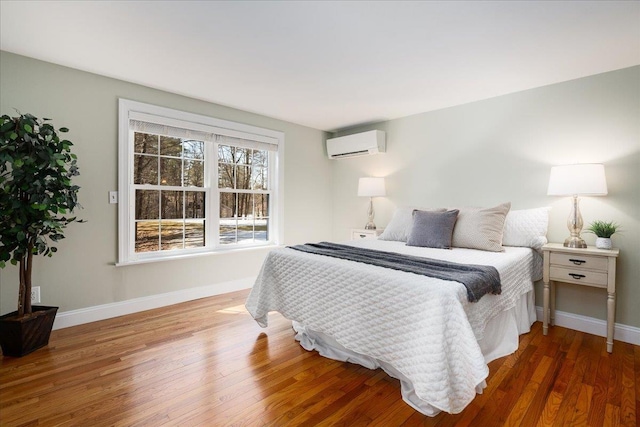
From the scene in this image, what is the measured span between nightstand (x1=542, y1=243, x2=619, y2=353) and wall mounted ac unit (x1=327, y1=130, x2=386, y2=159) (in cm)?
233

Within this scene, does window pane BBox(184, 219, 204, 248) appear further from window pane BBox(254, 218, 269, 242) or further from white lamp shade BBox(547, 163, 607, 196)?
white lamp shade BBox(547, 163, 607, 196)

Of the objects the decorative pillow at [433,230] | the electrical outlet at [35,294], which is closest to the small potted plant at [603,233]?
the decorative pillow at [433,230]

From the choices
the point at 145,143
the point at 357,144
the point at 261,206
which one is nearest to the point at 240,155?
the point at 261,206

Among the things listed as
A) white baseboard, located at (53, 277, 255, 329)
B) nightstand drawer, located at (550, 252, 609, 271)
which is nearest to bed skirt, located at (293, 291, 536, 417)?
nightstand drawer, located at (550, 252, 609, 271)

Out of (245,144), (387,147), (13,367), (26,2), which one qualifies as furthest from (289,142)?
(13,367)

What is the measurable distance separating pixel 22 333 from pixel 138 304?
3.24 feet

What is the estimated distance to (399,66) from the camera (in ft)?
8.73

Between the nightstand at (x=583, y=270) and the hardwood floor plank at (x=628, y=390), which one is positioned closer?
the hardwood floor plank at (x=628, y=390)

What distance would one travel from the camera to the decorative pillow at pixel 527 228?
9.28ft

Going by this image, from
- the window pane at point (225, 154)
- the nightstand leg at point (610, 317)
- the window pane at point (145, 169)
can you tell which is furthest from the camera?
the window pane at point (225, 154)

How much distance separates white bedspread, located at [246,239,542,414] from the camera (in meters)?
1.51

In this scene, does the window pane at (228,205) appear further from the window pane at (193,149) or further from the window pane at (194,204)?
the window pane at (193,149)

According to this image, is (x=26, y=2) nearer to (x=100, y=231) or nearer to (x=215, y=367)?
(x=100, y=231)

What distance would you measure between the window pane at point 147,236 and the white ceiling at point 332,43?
4.70ft
